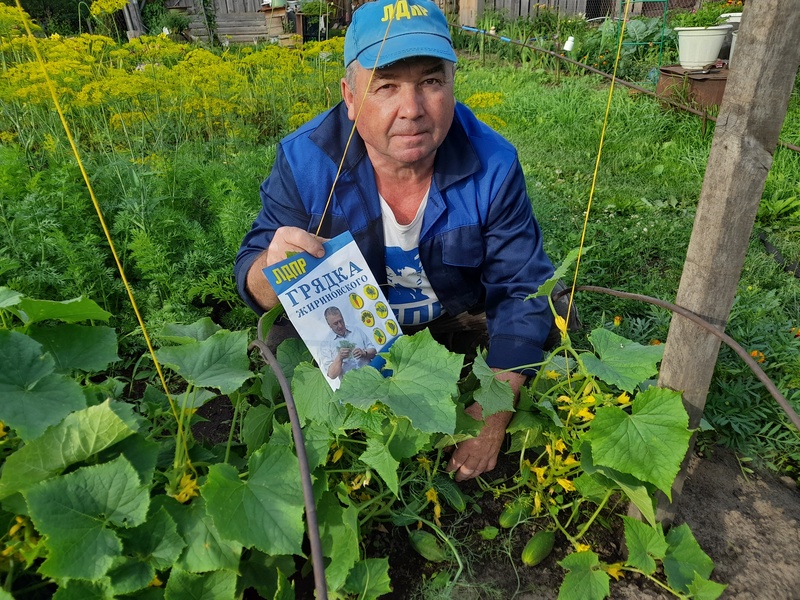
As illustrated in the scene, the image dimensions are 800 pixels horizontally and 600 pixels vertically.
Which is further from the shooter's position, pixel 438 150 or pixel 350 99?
pixel 438 150

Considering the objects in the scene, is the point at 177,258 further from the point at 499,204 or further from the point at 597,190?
the point at 597,190

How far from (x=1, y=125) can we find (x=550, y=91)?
5.55 metres

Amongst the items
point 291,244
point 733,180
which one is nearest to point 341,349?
point 291,244

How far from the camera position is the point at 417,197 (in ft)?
6.48

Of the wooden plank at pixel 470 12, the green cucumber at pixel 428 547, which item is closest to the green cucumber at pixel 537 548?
the green cucumber at pixel 428 547

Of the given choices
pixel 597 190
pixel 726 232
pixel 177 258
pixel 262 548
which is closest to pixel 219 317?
pixel 177 258

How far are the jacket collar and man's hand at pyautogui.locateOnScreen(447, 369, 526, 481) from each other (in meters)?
0.70

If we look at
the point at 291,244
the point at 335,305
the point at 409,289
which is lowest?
the point at 409,289

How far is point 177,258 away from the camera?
285 centimetres

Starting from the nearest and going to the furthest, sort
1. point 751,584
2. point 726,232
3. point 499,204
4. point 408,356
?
1. point 726,232
2. point 408,356
3. point 751,584
4. point 499,204

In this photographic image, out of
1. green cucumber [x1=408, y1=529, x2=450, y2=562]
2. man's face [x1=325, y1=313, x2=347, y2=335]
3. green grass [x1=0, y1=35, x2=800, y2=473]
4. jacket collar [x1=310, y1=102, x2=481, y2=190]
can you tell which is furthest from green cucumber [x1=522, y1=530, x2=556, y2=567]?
jacket collar [x1=310, y1=102, x2=481, y2=190]

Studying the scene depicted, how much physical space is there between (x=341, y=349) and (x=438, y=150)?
840 millimetres

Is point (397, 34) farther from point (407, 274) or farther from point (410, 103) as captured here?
point (407, 274)

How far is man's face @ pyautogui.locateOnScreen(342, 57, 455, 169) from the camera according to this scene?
1665 millimetres
